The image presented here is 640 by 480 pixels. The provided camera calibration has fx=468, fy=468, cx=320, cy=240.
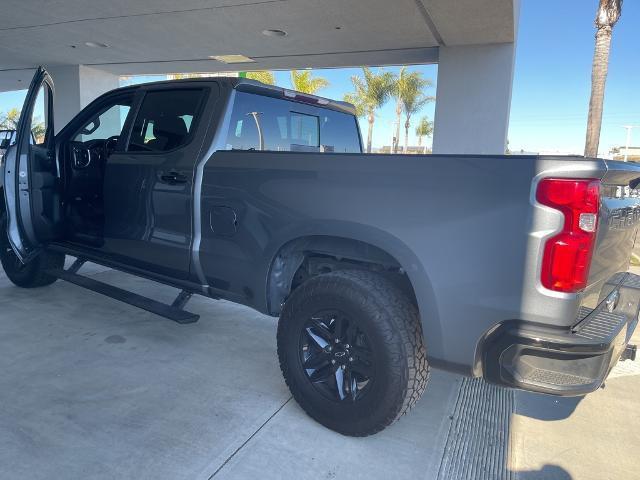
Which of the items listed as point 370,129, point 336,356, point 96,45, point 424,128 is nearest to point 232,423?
point 336,356

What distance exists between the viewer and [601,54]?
12188mm

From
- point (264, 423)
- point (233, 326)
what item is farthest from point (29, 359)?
point (264, 423)

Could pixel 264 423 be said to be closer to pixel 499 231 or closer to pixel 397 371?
pixel 397 371

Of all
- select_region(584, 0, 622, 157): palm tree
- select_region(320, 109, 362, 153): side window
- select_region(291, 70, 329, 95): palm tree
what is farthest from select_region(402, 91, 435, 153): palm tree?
select_region(320, 109, 362, 153): side window

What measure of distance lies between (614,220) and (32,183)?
443cm

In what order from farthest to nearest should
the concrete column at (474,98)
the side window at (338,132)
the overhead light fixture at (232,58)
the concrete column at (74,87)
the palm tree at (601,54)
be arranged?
the concrete column at (74,87) → the overhead light fixture at (232,58) → the palm tree at (601,54) → the concrete column at (474,98) → the side window at (338,132)

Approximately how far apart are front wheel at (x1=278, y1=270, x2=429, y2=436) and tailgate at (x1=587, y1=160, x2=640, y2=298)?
0.90 metres

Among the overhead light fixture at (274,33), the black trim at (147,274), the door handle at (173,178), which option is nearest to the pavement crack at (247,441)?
the black trim at (147,274)

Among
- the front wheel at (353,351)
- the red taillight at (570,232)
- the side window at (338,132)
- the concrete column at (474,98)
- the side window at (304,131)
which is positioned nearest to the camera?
the red taillight at (570,232)

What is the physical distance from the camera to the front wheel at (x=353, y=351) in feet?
7.63

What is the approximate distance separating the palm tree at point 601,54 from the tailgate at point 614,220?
11186mm

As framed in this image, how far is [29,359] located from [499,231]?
128 inches

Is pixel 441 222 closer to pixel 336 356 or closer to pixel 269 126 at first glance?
pixel 336 356

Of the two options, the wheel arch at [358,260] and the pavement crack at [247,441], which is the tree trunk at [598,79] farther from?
the pavement crack at [247,441]
